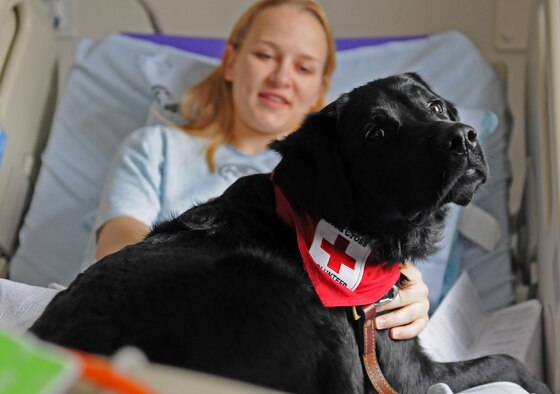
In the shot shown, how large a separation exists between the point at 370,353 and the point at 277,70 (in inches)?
46.4

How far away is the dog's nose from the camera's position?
1.31 metres

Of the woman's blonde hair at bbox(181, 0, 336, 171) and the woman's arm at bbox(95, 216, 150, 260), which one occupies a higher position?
the woman's blonde hair at bbox(181, 0, 336, 171)

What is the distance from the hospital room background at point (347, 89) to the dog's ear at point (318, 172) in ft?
2.36

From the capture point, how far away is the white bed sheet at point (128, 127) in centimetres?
242

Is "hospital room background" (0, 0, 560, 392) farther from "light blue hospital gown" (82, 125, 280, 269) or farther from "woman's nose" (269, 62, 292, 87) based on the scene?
"woman's nose" (269, 62, 292, 87)

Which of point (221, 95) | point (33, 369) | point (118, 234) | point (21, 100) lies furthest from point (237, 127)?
point (33, 369)

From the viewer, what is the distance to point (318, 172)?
143 cm

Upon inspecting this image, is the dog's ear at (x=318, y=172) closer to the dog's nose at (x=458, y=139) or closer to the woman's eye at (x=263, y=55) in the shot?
the dog's nose at (x=458, y=139)

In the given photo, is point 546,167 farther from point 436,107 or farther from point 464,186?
point 464,186

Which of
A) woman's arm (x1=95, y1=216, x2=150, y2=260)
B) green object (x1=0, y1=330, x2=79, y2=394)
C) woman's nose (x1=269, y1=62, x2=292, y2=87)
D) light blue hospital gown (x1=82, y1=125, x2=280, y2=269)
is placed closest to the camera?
green object (x1=0, y1=330, x2=79, y2=394)

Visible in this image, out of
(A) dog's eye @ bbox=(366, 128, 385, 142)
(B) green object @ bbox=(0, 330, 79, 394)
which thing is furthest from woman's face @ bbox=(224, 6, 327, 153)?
(B) green object @ bbox=(0, 330, 79, 394)

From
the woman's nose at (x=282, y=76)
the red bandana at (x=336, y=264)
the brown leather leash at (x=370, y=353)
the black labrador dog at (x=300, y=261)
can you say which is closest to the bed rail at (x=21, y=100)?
the woman's nose at (x=282, y=76)

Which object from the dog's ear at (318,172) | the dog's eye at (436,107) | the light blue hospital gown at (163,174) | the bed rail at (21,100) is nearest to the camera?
the dog's ear at (318,172)

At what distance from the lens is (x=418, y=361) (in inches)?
60.1
